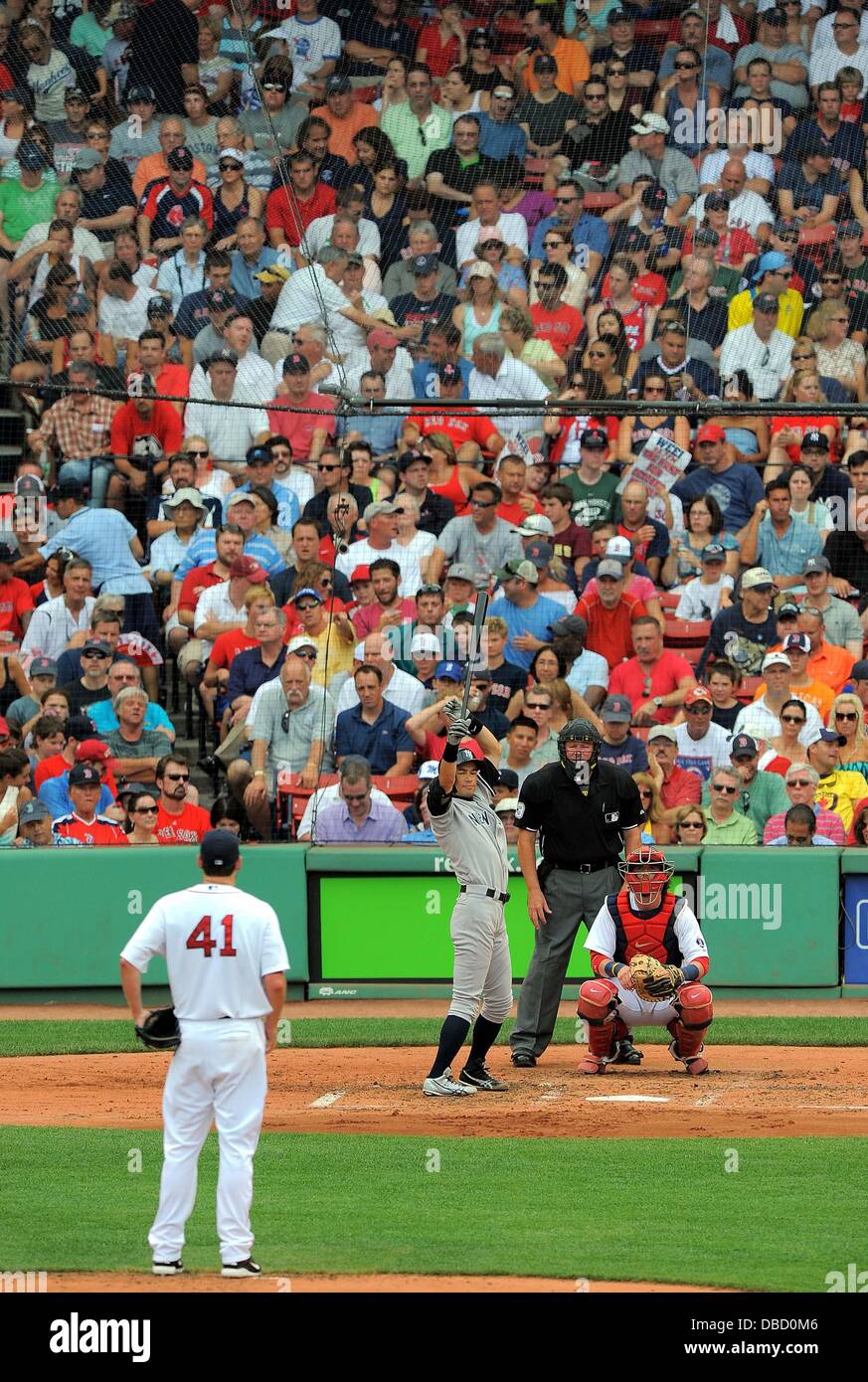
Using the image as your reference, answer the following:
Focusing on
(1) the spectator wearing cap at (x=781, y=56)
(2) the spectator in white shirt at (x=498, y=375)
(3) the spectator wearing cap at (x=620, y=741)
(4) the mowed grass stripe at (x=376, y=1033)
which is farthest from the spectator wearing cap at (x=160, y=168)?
(4) the mowed grass stripe at (x=376, y=1033)

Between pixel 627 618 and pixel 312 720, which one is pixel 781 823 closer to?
pixel 627 618

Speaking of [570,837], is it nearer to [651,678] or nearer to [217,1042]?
[651,678]


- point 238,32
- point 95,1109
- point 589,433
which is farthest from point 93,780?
point 238,32

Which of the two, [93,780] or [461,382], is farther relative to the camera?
[461,382]

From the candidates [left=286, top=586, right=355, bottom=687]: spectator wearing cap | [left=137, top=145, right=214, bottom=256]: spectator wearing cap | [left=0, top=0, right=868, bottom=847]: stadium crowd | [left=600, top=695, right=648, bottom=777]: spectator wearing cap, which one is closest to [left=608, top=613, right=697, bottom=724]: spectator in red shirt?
[left=0, top=0, right=868, bottom=847]: stadium crowd

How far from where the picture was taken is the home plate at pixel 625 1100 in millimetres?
10328

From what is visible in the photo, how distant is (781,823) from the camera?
1391cm

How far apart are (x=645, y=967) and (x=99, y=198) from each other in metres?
9.37

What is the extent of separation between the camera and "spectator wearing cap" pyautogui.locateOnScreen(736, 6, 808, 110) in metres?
17.6

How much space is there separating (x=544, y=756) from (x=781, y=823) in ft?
5.33

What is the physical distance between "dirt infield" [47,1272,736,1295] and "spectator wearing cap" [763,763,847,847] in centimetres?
712

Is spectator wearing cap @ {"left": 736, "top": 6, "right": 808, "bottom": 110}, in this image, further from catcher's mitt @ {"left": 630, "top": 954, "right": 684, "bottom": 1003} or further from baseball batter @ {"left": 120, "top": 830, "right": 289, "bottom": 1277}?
baseball batter @ {"left": 120, "top": 830, "right": 289, "bottom": 1277}

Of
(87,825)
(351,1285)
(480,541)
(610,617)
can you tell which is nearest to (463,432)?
(480,541)

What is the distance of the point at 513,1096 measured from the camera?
10531 mm
